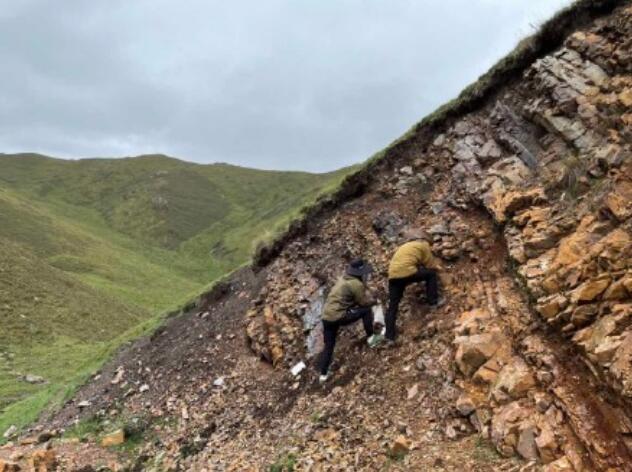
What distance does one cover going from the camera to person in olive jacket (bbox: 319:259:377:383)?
499 inches

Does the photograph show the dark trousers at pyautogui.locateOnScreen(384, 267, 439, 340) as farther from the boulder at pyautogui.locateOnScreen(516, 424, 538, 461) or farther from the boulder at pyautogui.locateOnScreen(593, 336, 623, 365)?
the boulder at pyautogui.locateOnScreen(593, 336, 623, 365)

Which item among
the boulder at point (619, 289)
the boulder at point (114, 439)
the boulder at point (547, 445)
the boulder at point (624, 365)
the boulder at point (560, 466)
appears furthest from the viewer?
the boulder at point (114, 439)

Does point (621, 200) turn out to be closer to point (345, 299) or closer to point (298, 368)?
point (345, 299)

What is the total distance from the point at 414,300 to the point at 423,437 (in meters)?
3.63

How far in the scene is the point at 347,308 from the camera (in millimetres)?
12742

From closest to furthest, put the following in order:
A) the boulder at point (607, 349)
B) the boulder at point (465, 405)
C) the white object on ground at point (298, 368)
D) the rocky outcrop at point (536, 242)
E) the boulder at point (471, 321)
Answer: the boulder at point (607, 349) < the rocky outcrop at point (536, 242) < the boulder at point (465, 405) < the boulder at point (471, 321) < the white object on ground at point (298, 368)

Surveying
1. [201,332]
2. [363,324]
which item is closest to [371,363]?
[363,324]

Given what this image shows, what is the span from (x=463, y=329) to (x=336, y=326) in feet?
10.1

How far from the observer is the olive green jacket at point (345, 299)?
12688 mm

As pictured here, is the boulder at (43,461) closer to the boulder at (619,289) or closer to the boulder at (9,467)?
the boulder at (9,467)

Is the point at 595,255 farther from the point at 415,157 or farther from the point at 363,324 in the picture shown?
the point at 415,157

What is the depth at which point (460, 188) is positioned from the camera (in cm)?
1409

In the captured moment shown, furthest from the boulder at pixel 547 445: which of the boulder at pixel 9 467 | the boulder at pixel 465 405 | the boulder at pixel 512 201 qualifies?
the boulder at pixel 9 467

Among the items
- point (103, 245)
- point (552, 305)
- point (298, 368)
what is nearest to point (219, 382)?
point (298, 368)
